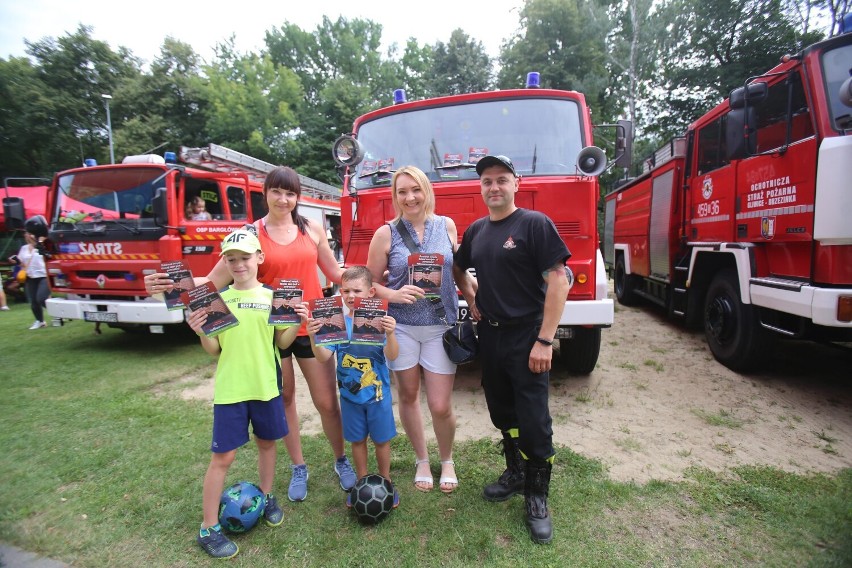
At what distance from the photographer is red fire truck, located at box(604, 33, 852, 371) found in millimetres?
3471

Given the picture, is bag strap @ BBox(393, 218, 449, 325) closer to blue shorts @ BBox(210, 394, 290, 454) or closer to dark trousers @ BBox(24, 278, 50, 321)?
blue shorts @ BBox(210, 394, 290, 454)

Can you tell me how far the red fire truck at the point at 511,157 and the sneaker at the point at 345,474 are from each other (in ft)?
5.38

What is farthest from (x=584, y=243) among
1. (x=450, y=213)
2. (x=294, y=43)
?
(x=294, y=43)

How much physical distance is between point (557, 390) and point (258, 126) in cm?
2478

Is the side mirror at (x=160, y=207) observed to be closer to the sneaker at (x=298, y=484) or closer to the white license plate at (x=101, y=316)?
the white license plate at (x=101, y=316)

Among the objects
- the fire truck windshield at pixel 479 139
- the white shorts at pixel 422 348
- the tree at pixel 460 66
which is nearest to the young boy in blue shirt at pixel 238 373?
the white shorts at pixel 422 348

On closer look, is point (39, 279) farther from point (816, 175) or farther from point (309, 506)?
point (816, 175)

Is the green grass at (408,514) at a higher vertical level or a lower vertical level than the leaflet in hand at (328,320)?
lower

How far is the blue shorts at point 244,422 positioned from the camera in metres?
2.29

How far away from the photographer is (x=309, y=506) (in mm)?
2709

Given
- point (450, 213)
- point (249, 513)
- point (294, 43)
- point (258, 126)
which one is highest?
point (294, 43)

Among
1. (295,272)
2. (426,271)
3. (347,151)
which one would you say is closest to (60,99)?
(347,151)

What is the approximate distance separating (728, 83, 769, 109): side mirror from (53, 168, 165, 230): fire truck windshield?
677 cm

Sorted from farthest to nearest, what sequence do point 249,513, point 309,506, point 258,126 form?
point 258,126 → point 309,506 → point 249,513
